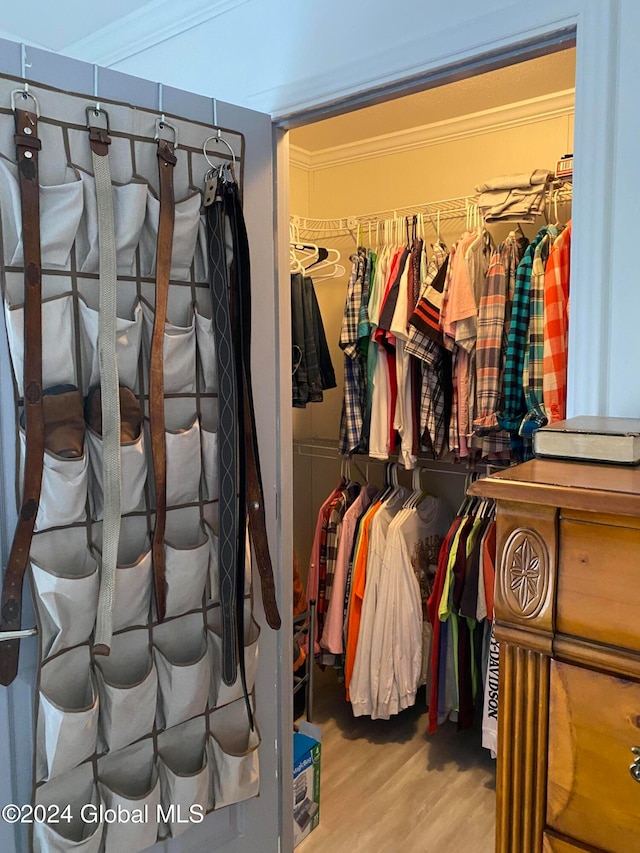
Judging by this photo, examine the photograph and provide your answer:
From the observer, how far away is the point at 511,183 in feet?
7.06

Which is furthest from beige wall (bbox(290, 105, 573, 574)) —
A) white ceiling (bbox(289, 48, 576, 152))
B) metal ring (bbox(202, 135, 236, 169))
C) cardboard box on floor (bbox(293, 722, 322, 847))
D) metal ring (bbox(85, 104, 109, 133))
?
metal ring (bbox(85, 104, 109, 133))

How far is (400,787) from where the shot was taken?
7.41ft

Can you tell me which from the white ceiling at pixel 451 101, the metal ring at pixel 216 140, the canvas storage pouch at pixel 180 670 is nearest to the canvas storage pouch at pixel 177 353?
the metal ring at pixel 216 140

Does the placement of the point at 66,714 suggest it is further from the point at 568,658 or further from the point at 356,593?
the point at 356,593

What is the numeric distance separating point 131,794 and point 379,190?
8.28 ft

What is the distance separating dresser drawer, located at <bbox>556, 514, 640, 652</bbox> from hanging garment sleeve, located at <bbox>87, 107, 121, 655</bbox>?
862 millimetres

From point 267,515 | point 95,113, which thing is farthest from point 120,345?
point 267,515

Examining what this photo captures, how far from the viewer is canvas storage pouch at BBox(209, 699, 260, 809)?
4.86 feet

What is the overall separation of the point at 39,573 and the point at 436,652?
5.33ft

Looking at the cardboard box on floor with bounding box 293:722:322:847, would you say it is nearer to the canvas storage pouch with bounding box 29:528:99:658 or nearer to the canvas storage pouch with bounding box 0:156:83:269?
the canvas storage pouch with bounding box 29:528:99:658

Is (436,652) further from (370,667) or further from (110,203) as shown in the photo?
(110,203)

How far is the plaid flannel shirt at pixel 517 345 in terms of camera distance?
6.60 ft

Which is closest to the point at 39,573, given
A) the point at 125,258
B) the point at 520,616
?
the point at 125,258

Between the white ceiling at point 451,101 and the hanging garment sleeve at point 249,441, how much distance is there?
1001 millimetres
